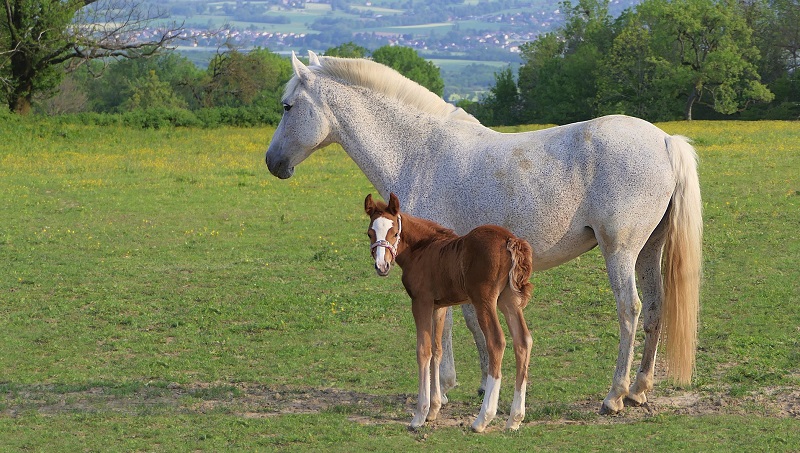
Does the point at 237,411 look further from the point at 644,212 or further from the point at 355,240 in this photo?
the point at 355,240

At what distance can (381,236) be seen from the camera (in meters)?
6.15

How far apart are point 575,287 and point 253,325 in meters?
3.92

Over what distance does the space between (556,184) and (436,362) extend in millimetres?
1644

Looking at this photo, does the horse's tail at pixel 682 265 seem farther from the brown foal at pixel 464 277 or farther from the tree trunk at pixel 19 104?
the tree trunk at pixel 19 104

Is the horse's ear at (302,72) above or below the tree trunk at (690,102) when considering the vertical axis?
above

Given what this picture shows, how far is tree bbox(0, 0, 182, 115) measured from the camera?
3203 cm

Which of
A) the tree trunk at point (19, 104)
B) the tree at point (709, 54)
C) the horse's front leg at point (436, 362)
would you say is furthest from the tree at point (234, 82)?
the horse's front leg at point (436, 362)

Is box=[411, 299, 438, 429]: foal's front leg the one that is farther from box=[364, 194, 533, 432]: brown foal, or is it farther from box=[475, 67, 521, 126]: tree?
box=[475, 67, 521, 126]: tree

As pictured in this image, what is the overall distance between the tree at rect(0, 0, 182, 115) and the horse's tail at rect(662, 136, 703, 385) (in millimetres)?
28166

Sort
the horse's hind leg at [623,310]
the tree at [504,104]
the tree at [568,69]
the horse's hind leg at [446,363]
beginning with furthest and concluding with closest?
the tree at [504,104], the tree at [568,69], the horse's hind leg at [446,363], the horse's hind leg at [623,310]

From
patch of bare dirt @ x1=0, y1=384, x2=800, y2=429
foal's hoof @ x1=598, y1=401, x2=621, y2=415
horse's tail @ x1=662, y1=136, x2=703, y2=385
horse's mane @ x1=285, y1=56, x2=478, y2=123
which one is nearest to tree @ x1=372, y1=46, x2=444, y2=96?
horse's mane @ x1=285, y1=56, x2=478, y2=123

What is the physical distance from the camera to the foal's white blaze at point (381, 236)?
604cm

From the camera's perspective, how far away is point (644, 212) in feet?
22.8

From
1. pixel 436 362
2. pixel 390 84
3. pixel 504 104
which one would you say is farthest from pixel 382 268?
pixel 504 104
